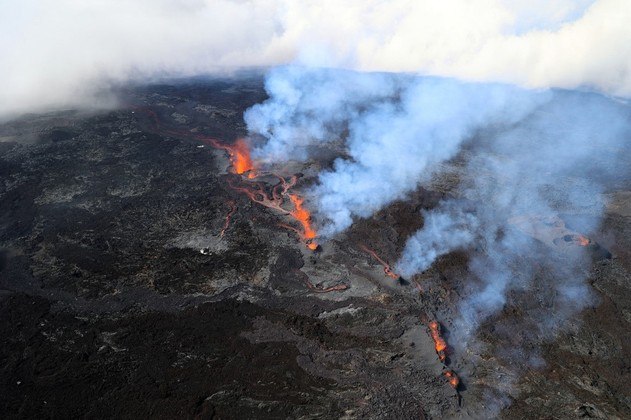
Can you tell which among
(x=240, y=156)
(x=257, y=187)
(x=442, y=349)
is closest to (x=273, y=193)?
(x=257, y=187)

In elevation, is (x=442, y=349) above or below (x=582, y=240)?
above

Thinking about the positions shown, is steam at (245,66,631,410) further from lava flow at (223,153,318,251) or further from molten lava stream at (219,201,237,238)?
molten lava stream at (219,201,237,238)

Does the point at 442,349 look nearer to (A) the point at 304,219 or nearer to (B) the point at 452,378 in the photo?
(B) the point at 452,378

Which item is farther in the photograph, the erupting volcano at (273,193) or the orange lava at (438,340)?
the erupting volcano at (273,193)

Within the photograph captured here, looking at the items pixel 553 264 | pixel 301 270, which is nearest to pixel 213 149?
pixel 301 270

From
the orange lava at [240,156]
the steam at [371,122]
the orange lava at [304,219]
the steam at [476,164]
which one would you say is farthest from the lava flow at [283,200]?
the steam at [371,122]

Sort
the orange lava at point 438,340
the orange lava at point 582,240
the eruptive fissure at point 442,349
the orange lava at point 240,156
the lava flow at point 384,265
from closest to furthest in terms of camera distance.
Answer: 1. the eruptive fissure at point 442,349
2. the orange lava at point 438,340
3. the lava flow at point 384,265
4. the orange lava at point 582,240
5. the orange lava at point 240,156

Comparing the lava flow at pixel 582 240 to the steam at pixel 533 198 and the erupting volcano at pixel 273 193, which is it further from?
the erupting volcano at pixel 273 193

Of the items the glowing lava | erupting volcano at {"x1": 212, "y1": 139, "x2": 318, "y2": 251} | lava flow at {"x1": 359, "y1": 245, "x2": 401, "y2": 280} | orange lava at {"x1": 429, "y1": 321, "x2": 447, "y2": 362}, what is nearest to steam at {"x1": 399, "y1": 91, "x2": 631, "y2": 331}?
lava flow at {"x1": 359, "y1": 245, "x2": 401, "y2": 280}
